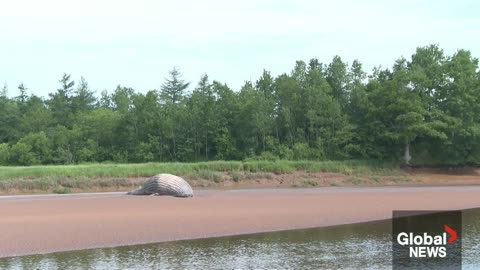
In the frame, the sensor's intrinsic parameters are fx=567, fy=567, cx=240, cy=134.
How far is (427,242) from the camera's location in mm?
18047

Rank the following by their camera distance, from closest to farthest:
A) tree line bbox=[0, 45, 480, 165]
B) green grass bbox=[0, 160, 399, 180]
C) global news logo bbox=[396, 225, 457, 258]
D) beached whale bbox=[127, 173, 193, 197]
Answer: global news logo bbox=[396, 225, 457, 258]
beached whale bbox=[127, 173, 193, 197]
green grass bbox=[0, 160, 399, 180]
tree line bbox=[0, 45, 480, 165]

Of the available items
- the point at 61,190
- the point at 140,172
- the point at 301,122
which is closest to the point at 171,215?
the point at 61,190

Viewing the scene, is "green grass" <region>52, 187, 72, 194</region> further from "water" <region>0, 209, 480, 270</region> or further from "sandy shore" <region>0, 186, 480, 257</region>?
"water" <region>0, 209, 480, 270</region>

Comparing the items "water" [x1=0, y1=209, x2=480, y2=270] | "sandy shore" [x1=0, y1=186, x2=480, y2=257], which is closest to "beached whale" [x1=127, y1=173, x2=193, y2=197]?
"sandy shore" [x1=0, y1=186, x2=480, y2=257]

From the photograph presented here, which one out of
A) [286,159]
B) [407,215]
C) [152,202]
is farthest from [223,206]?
[286,159]

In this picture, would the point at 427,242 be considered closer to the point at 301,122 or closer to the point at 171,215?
the point at 171,215

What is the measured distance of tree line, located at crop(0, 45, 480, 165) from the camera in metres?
58.7

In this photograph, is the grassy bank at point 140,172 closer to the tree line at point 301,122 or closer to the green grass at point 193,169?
the green grass at point 193,169

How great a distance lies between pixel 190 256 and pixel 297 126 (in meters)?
51.5

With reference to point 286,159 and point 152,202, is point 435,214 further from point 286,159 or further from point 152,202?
point 286,159

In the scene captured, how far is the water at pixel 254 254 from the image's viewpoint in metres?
14.5

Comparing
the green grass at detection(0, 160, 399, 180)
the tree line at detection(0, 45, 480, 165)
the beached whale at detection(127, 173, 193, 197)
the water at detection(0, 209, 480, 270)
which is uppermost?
the tree line at detection(0, 45, 480, 165)

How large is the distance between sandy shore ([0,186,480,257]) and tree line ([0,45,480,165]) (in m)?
22.4

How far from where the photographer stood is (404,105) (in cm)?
5772
